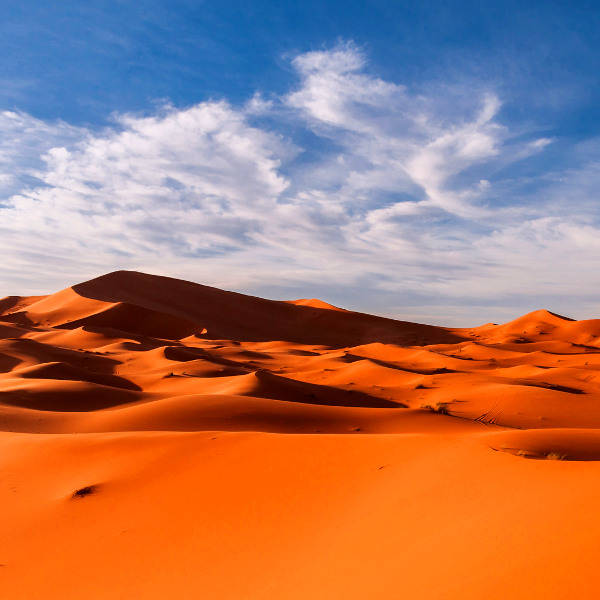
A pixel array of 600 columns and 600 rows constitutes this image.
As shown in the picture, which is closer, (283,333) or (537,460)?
(537,460)

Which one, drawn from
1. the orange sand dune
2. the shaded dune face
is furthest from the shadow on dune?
the orange sand dune

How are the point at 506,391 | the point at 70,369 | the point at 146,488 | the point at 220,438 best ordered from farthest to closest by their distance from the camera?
the point at 70,369 < the point at 506,391 < the point at 220,438 < the point at 146,488

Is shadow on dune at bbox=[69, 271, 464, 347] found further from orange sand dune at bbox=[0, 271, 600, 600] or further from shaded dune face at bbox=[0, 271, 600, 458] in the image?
orange sand dune at bbox=[0, 271, 600, 600]

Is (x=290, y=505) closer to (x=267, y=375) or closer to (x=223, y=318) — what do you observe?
(x=267, y=375)

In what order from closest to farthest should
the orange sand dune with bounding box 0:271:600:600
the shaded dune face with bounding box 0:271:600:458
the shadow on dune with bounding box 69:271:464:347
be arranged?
the orange sand dune with bounding box 0:271:600:600 < the shaded dune face with bounding box 0:271:600:458 < the shadow on dune with bounding box 69:271:464:347

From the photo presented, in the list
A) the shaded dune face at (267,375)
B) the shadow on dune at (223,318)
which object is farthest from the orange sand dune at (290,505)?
the shadow on dune at (223,318)

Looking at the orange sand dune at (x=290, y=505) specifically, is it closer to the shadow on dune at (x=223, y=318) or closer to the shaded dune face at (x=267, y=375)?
the shaded dune face at (x=267, y=375)

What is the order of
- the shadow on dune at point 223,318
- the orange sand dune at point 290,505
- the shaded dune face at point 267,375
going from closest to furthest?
the orange sand dune at point 290,505 → the shaded dune face at point 267,375 → the shadow on dune at point 223,318

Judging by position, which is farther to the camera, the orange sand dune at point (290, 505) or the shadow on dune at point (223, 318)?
the shadow on dune at point (223, 318)

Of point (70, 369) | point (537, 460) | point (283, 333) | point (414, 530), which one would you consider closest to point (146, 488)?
point (414, 530)

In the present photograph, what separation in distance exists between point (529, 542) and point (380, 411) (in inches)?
258

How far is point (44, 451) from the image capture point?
5848mm

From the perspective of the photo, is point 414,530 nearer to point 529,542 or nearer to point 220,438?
point 529,542

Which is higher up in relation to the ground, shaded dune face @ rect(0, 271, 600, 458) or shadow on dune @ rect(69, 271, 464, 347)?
shadow on dune @ rect(69, 271, 464, 347)
